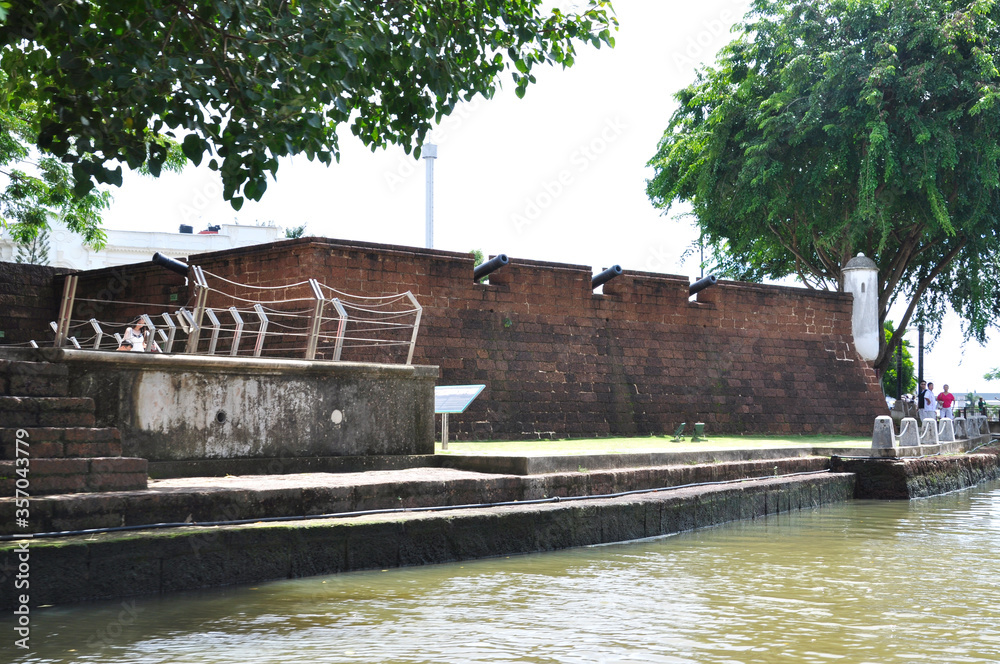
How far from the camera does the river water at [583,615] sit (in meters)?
4.47

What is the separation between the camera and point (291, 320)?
41.0ft

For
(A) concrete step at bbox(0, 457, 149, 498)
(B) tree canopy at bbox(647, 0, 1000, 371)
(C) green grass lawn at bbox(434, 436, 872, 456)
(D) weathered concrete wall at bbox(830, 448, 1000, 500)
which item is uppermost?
(B) tree canopy at bbox(647, 0, 1000, 371)

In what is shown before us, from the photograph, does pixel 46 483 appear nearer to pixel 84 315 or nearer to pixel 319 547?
pixel 319 547

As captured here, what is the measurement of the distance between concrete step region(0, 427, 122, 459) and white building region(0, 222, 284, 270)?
1343 inches

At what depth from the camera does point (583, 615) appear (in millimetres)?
5309

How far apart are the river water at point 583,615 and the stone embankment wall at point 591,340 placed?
19.9 ft

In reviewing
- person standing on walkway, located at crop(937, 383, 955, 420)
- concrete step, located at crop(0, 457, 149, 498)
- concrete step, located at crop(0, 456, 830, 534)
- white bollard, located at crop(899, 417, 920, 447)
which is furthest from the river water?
person standing on walkway, located at crop(937, 383, 955, 420)

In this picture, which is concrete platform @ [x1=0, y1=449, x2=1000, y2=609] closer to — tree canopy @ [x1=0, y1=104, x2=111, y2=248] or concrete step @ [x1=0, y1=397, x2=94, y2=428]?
concrete step @ [x1=0, y1=397, x2=94, y2=428]

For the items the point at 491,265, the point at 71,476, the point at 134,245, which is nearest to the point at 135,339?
the point at 491,265

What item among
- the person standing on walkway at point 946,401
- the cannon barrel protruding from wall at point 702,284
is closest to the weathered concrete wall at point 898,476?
the cannon barrel protruding from wall at point 702,284

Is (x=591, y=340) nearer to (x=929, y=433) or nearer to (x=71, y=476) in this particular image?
(x=929, y=433)

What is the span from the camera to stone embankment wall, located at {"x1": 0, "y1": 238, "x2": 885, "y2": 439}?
1313cm

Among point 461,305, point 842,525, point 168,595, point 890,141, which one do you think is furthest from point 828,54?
point 168,595

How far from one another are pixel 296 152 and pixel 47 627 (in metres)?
3.43
